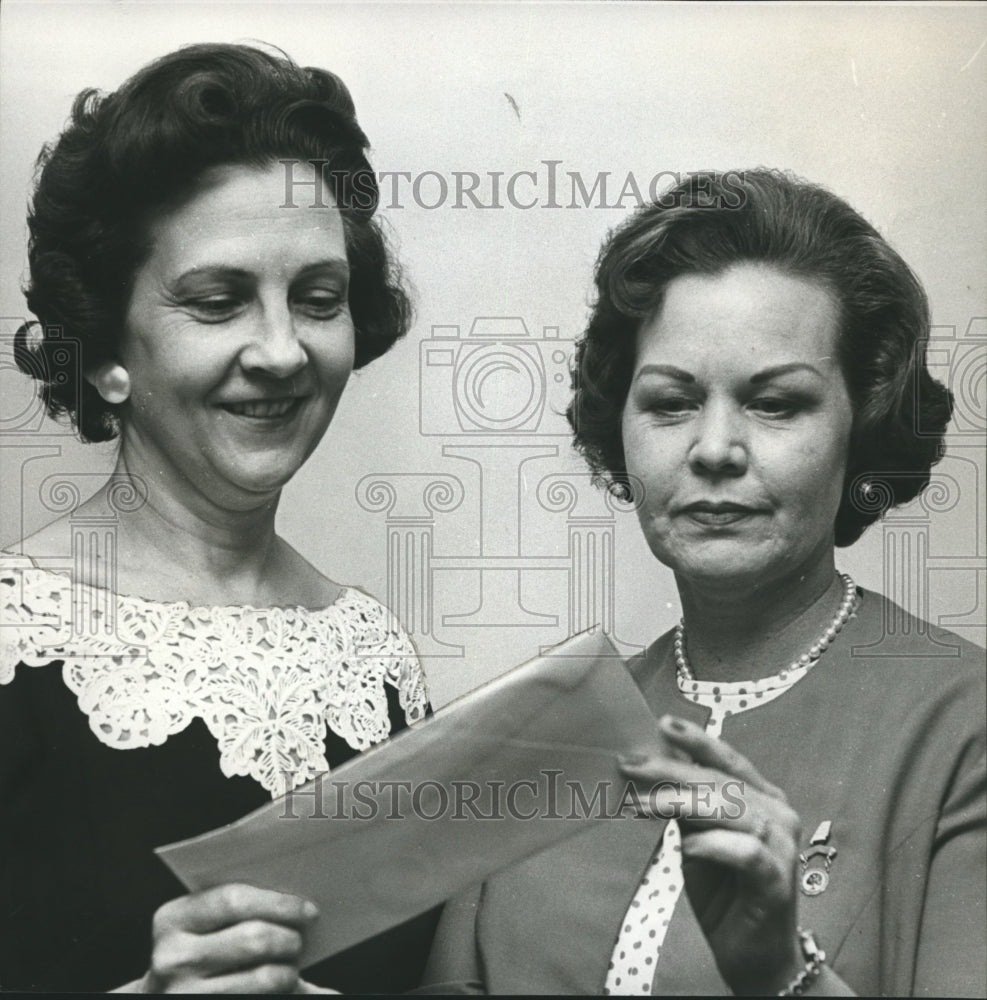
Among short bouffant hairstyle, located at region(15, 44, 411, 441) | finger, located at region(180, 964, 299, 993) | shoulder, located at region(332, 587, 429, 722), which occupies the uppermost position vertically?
short bouffant hairstyle, located at region(15, 44, 411, 441)

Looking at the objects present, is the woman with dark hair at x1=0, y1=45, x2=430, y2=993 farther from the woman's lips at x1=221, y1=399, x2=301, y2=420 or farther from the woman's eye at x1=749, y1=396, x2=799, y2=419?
the woman's eye at x1=749, y1=396, x2=799, y2=419

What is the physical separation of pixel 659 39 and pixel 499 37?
254mm

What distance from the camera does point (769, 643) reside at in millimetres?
2154

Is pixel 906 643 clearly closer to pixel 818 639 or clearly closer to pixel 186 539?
pixel 818 639

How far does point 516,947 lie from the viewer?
2131 mm

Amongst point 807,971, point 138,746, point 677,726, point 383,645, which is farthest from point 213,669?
point 807,971

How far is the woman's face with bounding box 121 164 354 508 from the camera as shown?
2170mm

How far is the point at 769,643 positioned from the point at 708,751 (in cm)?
32

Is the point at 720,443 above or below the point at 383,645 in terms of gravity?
above

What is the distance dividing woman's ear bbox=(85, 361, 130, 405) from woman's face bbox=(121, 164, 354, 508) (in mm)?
14

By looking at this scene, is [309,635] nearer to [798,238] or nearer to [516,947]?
[516,947]

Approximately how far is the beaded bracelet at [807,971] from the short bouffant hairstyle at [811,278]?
1.95ft

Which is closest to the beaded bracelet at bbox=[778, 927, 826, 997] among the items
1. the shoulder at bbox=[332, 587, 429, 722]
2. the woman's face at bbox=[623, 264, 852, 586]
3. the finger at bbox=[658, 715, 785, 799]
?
the finger at bbox=[658, 715, 785, 799]

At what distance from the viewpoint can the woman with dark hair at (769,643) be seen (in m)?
2.04
